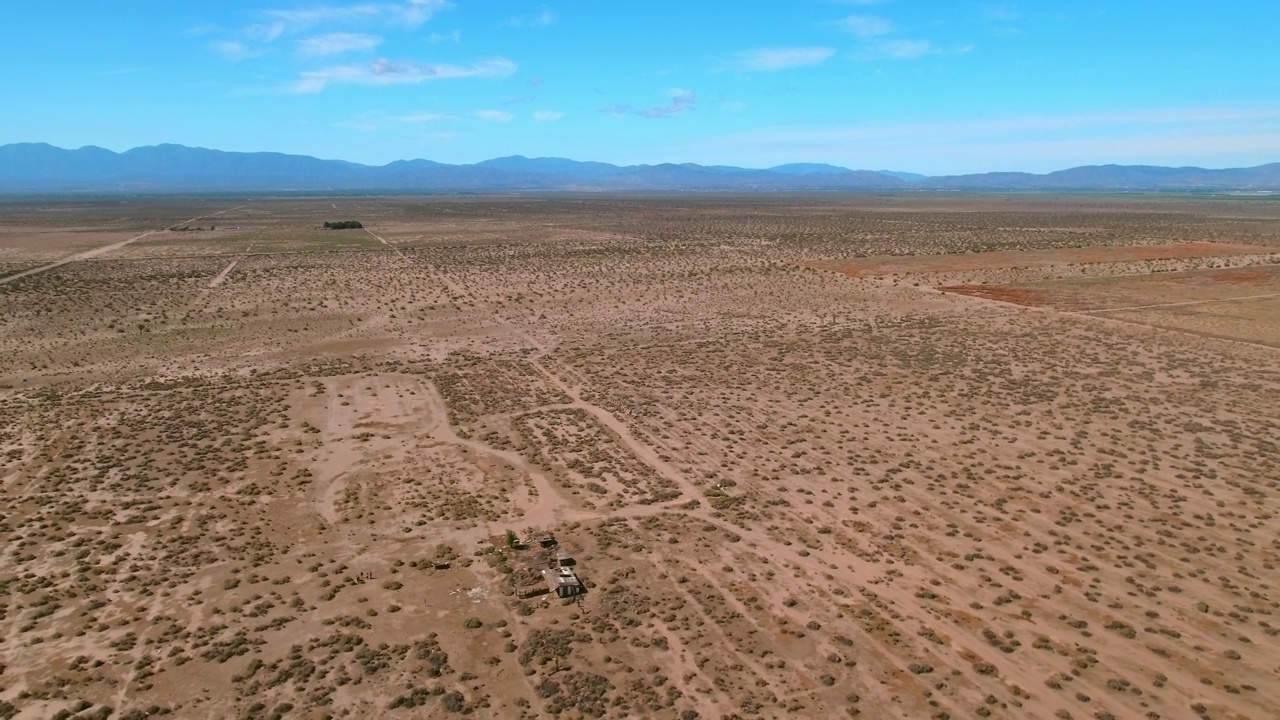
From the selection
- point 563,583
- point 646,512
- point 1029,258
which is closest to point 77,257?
point 646,512

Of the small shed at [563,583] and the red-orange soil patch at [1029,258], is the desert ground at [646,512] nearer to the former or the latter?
the small shed at [563,583]

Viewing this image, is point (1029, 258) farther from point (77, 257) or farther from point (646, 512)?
point (77, 257)

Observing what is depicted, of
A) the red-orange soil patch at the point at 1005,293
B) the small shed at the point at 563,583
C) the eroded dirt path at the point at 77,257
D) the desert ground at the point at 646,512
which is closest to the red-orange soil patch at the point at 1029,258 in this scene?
the red-orange soil patch at the point at 1005,293

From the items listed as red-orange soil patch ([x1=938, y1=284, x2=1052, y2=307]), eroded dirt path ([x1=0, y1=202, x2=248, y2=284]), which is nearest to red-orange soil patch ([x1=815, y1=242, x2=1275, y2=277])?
red-orange soil patch ([x1=938, y1=284, x2=1052, y2=307])

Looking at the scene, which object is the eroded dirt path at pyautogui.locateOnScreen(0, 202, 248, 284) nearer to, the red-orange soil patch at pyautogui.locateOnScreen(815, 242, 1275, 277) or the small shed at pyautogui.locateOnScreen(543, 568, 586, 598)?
the small shed at pyautogui.locateOnScreen(543, 568, 586, 598)

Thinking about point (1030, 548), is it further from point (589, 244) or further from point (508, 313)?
point (589, 244)
